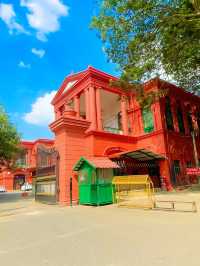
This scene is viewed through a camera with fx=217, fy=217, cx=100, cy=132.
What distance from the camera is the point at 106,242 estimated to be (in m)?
4.91

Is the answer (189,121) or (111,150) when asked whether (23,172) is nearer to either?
(111,150)

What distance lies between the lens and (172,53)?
11.8m

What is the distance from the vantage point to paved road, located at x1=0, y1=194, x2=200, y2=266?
385 cm

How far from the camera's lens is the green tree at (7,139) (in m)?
21.3

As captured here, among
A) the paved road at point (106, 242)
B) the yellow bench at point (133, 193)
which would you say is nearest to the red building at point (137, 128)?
the yellow bench at point (133, 193)

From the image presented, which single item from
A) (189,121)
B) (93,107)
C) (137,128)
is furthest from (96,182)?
(189,121)

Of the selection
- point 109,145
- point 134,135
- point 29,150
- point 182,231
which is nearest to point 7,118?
point 109,145

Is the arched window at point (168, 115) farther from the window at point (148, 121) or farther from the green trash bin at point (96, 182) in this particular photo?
the green trash bin at point (96, 182)

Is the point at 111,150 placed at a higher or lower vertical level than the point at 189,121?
lower

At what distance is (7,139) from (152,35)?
16.7 metres

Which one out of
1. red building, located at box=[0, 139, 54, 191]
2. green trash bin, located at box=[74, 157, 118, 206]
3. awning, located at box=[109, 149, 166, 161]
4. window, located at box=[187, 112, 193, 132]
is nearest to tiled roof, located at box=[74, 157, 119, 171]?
green trash bin, located at box=[74, 157, 118, 206]

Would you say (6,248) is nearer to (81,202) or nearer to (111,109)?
(81,202)

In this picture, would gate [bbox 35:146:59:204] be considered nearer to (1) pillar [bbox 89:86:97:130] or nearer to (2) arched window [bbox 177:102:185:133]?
(1) pillar [bbox 89:86:97:130]

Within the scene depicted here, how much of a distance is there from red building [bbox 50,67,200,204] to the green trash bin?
1775mm
